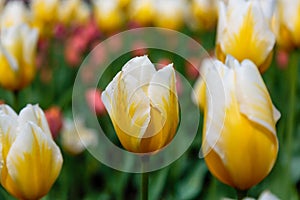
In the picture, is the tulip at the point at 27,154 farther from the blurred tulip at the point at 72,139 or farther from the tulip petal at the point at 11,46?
the blurred tulip at the point at 72,139

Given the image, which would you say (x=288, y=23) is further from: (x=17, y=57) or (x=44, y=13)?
(x=44, y=13)

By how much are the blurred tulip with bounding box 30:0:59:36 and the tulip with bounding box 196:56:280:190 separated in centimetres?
175

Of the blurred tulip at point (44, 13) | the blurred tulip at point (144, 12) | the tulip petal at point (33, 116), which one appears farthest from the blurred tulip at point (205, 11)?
the tulip petal at point (33, 116)

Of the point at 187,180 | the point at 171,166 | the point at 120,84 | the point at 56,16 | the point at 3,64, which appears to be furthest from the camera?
the point at 56,16

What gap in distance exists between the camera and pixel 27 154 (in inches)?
42.2

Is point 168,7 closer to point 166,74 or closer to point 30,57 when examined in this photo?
point 30,57

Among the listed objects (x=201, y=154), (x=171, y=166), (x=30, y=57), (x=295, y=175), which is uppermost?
(x=201, y=154)

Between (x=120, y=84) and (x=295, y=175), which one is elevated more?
(x=120, y=84)

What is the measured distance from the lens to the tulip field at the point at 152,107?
1.00 metres

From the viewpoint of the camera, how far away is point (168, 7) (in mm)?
3006

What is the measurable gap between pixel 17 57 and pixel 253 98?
36.6 inches

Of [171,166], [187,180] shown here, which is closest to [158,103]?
[171,166]

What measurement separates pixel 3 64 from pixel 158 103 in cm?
86

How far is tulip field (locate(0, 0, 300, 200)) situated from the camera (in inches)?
39.5
